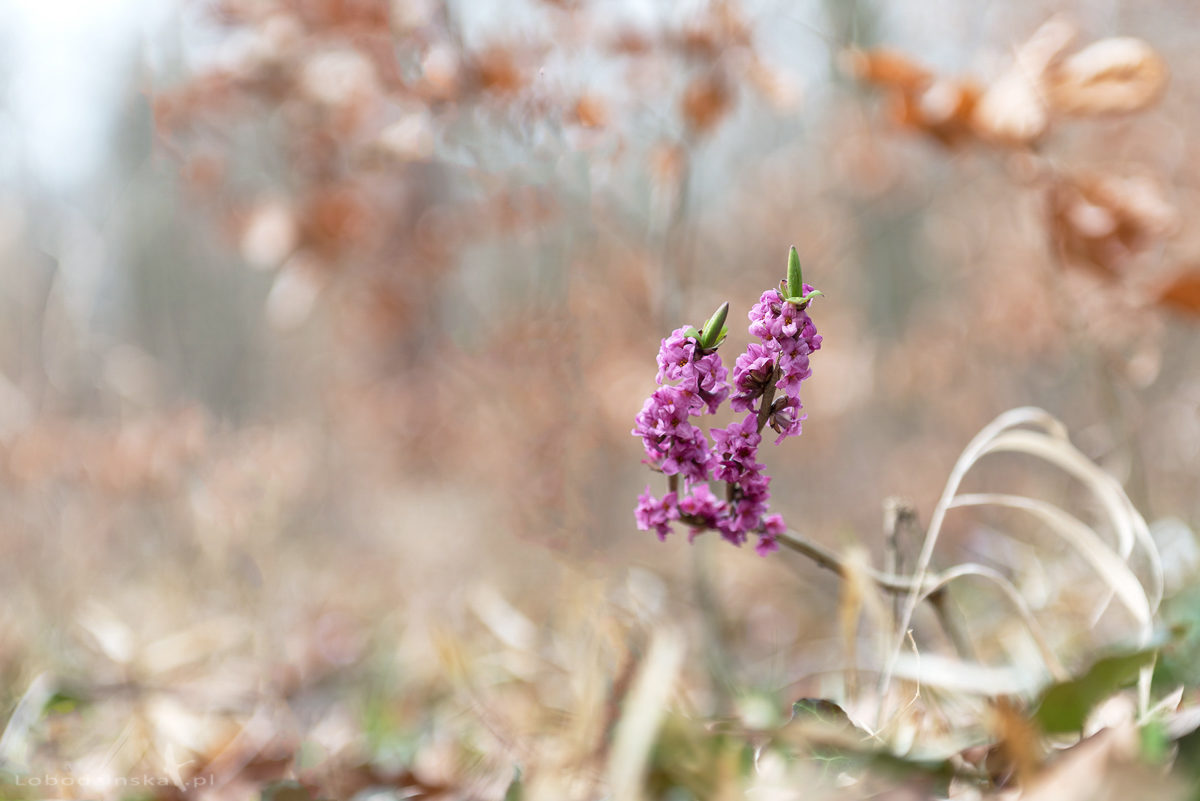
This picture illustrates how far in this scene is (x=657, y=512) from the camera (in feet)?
1.59

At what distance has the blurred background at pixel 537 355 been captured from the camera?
0.97 m

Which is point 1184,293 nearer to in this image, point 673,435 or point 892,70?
point 892,70

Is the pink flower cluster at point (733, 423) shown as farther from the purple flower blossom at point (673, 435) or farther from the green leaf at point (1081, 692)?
the green leaf at point (1081, 692)

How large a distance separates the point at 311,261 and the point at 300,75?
320 mm

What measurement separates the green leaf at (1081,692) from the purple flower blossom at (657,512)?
22 centimetres

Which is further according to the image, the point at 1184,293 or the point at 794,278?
the point at 1184,293

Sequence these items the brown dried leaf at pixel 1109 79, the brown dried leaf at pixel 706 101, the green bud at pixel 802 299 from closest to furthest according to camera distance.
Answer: the green bud at pixel 802 299 → the brown dried leaf at pixel 1109 79 → the brown dried leaf at pixel 706 101

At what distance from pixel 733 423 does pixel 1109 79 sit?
821 mm

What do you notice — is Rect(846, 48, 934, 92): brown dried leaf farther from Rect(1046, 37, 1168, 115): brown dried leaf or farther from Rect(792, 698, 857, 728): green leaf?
Answer: Rect(792, 698, 857, 728): green leaf

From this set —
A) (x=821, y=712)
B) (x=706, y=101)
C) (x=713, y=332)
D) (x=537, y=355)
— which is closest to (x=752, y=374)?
(x=713, y=332)

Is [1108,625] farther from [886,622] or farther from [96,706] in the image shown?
[96,706]

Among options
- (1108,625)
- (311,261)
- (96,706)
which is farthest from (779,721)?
(311,261)

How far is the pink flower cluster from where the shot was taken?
0.45m

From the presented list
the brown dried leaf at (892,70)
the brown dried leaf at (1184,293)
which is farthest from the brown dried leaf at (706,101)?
the brown dried leaf at (1184,293)
